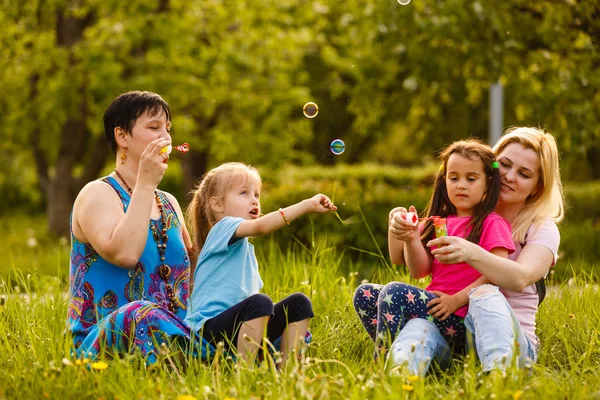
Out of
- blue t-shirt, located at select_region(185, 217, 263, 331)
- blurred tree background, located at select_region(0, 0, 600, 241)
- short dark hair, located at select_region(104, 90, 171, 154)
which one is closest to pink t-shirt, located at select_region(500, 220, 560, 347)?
blue t-shirt, located at select_region(185, 217, 263, 331)

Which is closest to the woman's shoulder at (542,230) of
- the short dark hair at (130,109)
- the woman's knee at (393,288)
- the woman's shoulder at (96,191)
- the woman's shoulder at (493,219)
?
the woman's shoulder at (493,219)

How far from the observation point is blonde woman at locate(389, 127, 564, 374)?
3129mm

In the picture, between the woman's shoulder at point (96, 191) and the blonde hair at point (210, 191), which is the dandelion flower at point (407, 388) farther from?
the woman's shoulder at point (96, 191)

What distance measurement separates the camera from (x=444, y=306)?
3.35 meters

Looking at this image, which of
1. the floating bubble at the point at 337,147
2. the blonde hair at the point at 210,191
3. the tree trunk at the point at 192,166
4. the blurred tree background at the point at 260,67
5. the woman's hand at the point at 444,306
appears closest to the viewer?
the woman's hand at the point at 444,306

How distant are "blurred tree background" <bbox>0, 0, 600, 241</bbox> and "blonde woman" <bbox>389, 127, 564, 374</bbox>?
2.67 m

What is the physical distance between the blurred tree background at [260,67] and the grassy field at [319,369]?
2348mm

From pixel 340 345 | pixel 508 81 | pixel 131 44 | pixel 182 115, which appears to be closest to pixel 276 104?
pixel 182 115

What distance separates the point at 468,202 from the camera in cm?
340

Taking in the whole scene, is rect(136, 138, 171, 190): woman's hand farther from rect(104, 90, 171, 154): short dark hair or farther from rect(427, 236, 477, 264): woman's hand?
rect(427, 236, 477, 264): woman's hand

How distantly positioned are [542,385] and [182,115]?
9074mm

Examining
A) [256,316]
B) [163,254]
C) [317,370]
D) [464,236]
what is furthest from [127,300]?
[464,236]

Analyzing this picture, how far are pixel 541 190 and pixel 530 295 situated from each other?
1.43 ft

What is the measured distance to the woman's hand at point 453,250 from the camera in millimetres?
3129
